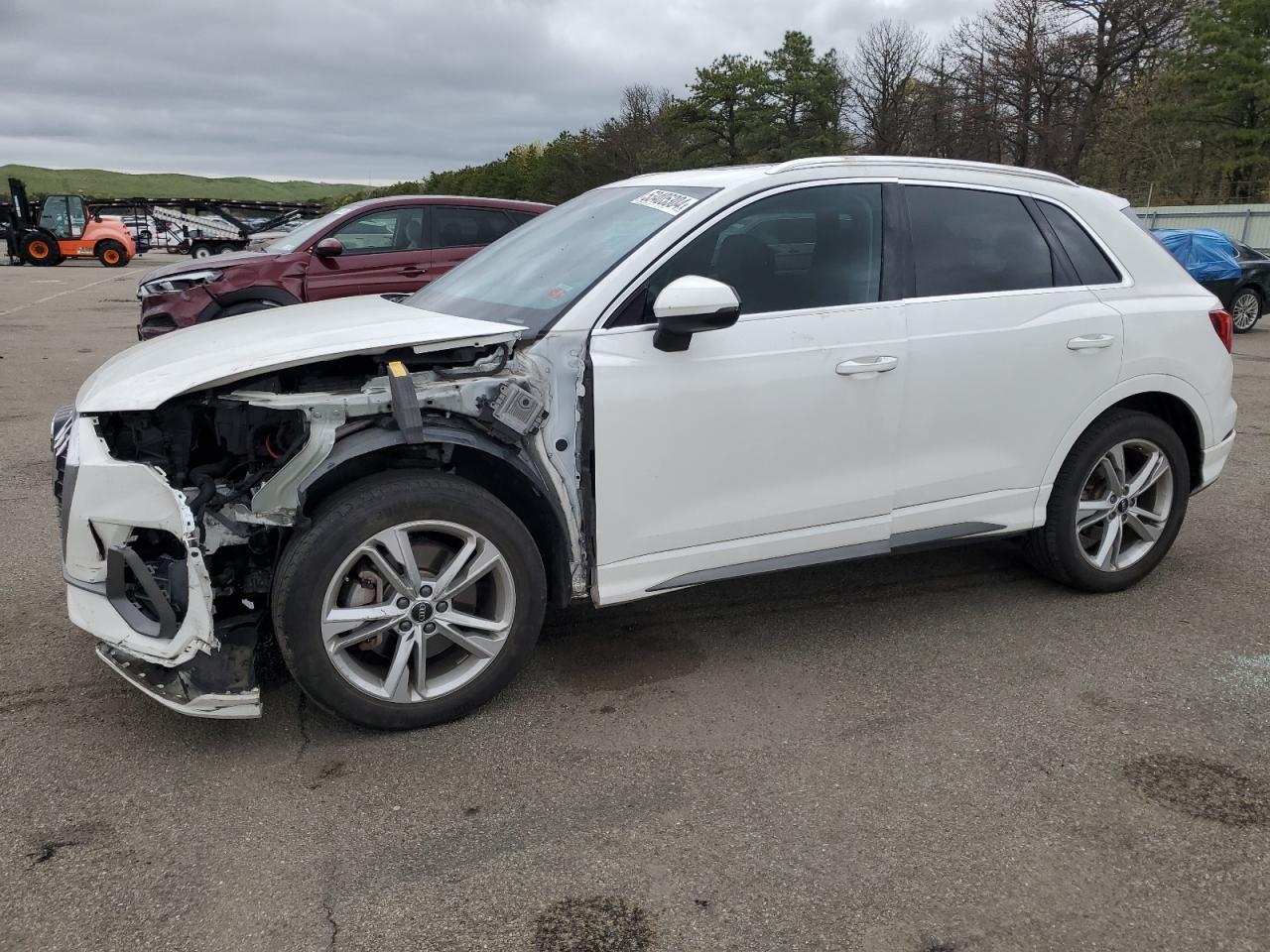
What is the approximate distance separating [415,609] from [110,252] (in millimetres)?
36252

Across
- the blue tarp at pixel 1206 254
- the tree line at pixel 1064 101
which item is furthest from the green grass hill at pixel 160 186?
the blue tarp at pixel 1206 254

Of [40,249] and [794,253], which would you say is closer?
[794,253]

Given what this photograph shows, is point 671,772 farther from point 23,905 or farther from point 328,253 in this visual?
point 328,253

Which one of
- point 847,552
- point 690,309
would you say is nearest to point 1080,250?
point 847,552

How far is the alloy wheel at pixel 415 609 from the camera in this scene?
3.05 metres

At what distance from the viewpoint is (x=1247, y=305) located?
15367 millimetres

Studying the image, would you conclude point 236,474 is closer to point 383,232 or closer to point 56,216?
point 383,232

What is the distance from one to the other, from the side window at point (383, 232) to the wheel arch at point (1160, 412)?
7279mm

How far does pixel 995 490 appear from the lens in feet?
13.2

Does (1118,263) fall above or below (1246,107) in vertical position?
below

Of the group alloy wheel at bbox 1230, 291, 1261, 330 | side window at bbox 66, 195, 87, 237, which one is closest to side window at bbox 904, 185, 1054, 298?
alloy wheel at bbox 1230, 291, 1261, 330

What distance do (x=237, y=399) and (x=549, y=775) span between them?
58.9 inches

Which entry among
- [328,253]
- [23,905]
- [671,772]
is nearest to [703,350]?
[671,772]

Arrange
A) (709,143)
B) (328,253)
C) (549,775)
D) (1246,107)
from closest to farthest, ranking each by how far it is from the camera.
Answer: (549,775) → (328,253) → (1246,107) → (709,143)
